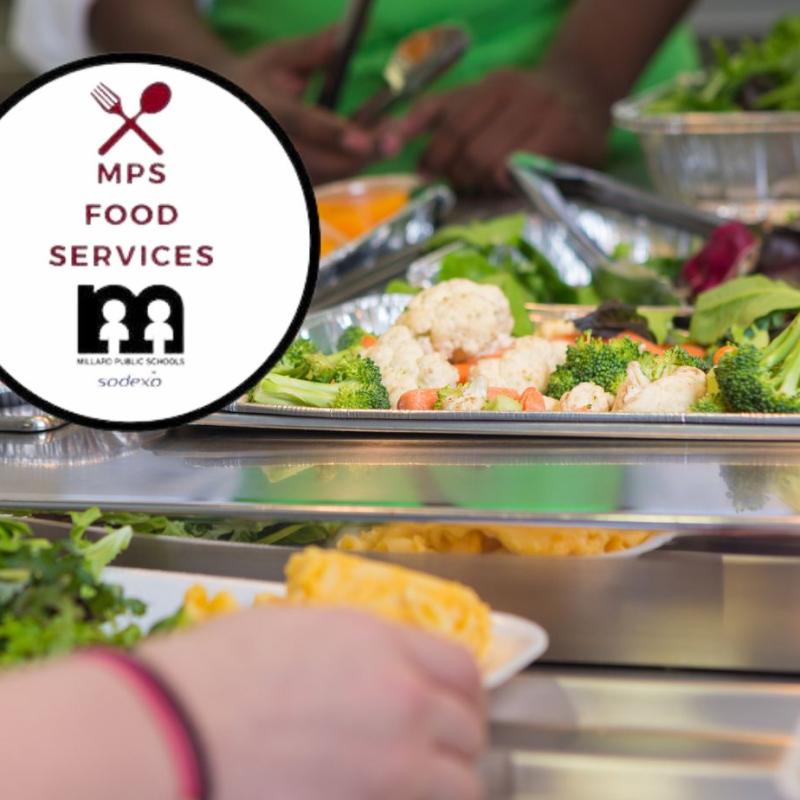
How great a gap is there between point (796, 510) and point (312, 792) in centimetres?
42

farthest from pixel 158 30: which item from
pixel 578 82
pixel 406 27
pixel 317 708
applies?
pixel 317 708

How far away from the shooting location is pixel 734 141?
8.09 feet

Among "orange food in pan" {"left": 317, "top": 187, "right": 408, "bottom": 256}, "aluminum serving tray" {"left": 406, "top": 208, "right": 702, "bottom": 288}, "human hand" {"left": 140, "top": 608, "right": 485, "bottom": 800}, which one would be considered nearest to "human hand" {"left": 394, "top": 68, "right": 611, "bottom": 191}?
"orange food in pan" {"left": 317, "top": 187, "right": 408, "bottom": 256}

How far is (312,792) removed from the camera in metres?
0.64

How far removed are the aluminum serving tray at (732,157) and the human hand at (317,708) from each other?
1.91m

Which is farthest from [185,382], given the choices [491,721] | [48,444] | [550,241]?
[550,241]

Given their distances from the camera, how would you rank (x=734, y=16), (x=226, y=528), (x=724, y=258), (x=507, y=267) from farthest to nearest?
(x=734, y=16), (x=507, y=267), (x=724, y=258), (x=226, y=528)

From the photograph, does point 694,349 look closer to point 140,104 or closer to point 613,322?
point 613,322

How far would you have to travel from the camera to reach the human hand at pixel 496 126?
9.61 ft

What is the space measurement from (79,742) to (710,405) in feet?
2.20

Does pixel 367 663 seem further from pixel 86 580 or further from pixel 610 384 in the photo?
pixel 610 384

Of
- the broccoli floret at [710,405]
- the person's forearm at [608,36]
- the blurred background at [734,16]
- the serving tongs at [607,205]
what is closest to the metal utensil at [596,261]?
the serving tongs at [607,205]

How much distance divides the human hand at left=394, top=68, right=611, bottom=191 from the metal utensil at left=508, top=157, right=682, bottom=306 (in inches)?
23.5

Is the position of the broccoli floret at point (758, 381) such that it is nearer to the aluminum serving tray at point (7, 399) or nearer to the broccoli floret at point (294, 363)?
the broccoli floret at point (294, 363)
